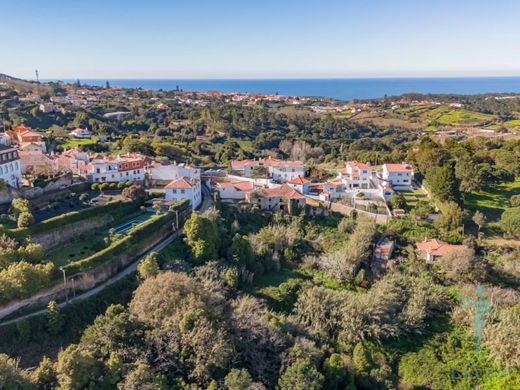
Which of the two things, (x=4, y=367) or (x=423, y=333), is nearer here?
(x=4, y=367)

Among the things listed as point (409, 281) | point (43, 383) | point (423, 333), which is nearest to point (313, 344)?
point (423, 333)

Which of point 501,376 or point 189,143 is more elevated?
point 189,143

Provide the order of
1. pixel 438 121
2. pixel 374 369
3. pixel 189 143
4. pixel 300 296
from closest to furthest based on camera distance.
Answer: pixel 374 369 < pixel 300 296 < pixel 189 143 < pixel 438 121

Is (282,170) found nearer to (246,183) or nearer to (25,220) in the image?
(246,183)

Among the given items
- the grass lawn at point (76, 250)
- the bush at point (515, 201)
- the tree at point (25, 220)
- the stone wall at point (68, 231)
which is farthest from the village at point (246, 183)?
the bush at point (515, 201)

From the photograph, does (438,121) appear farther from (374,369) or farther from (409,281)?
(374,369)

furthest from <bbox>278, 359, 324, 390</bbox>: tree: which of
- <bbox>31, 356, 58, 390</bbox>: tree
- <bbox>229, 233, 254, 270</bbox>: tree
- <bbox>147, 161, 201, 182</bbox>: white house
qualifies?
<bbox>147, 161, 201, 182</bbox>: white house

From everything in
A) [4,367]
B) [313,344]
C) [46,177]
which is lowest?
[313,344]
